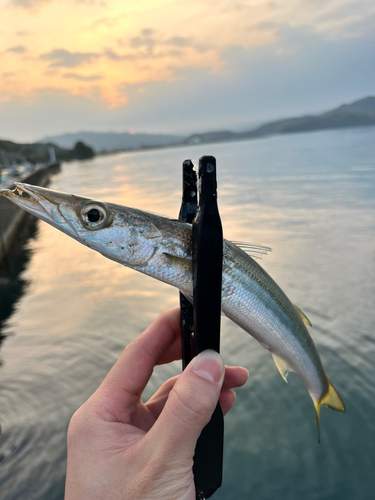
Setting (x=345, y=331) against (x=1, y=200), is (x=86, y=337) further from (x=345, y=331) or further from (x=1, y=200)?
(x=1, y=200)

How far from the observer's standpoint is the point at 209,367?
154 cm

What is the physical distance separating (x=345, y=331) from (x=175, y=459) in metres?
3.96

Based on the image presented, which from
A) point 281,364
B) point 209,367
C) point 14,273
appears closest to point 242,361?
point 281,364

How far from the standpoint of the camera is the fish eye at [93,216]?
1.49 metres

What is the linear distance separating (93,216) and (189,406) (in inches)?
36.1

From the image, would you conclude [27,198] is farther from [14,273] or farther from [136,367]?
[14,273]

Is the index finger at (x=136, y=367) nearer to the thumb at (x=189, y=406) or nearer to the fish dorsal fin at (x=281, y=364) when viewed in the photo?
the thumb at (x=189, y=406)

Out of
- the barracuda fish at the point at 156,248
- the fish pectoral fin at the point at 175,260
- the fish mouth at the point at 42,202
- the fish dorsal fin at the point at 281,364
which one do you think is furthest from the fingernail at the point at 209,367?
the fish mouth at the point at 42,202

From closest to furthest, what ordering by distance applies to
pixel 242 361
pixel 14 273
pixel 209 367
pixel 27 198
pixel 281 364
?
pixel 27 198 < pixel 209 367 < pixel 281 364 < pixel 242 361 < pixel 14 273

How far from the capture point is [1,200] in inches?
488

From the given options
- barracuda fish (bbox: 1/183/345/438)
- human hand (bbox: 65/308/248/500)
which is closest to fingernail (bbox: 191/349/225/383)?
human hand (bbox: 65/308/248/500)

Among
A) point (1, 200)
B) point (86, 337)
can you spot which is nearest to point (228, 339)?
point (86, 337)

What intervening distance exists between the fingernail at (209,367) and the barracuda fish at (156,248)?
252 mm

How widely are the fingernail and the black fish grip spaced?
0.07 m
